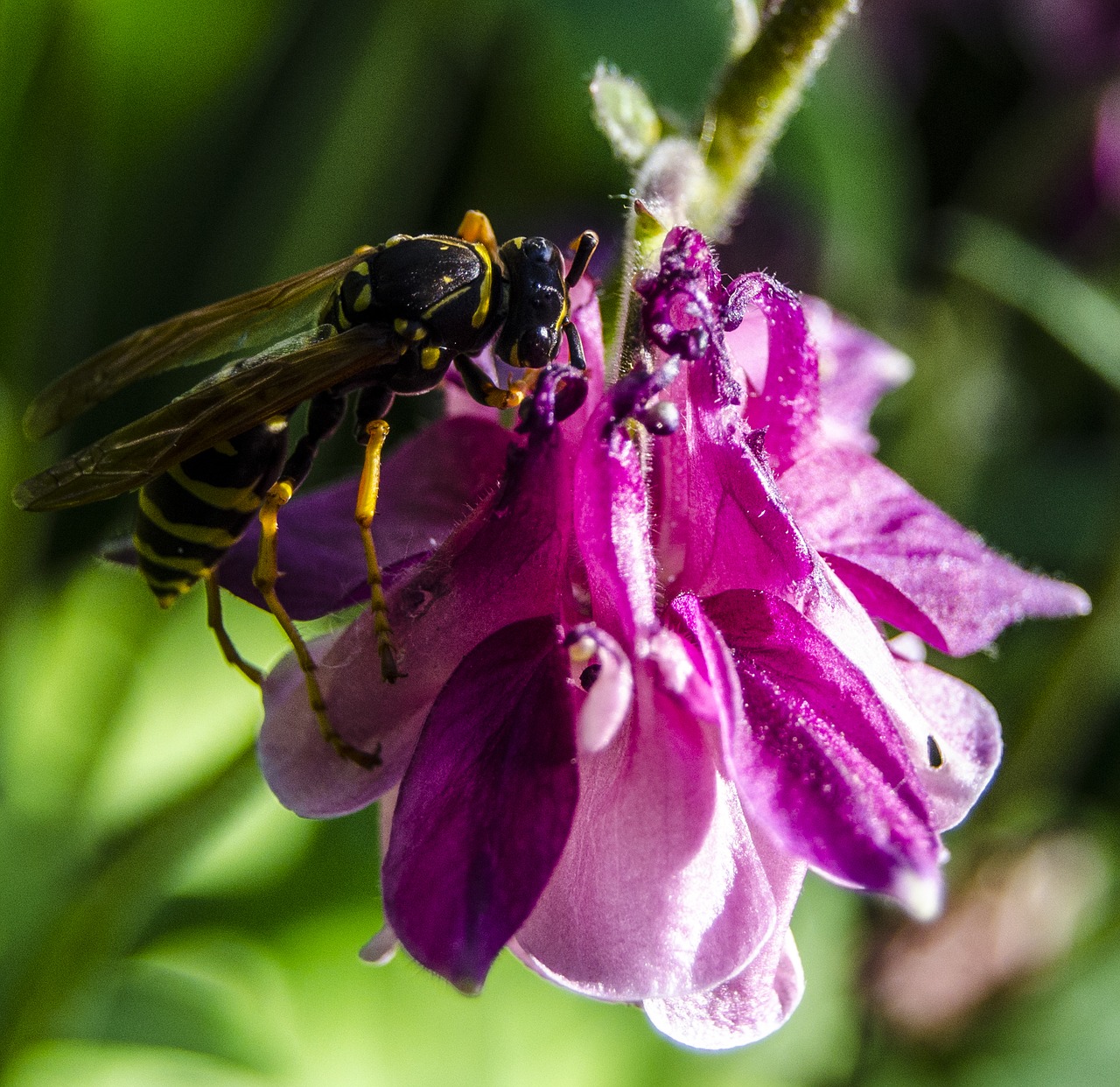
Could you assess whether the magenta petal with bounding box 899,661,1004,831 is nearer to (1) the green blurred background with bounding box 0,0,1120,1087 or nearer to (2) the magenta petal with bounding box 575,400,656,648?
(2) the magenta petal with bounding box 575,400,656,648

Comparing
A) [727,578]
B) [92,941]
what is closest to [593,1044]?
[92,941]

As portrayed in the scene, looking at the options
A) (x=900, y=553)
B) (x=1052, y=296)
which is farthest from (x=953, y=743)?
(x=1052, y=296)

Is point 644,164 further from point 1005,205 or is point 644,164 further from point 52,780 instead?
point 1005,205

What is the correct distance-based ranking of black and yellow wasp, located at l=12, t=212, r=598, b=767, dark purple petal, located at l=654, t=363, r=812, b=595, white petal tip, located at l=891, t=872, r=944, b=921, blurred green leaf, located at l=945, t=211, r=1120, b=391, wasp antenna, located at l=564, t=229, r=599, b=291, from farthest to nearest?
blurred green leaf, located at l=945, t=211, r=1120, b=391
wasp antenna, located at l=564, t=229, r=599, b=291
black and yellow wasp, located at l=12, t=212, r=598, b=767
dark purple petal, located at l=654, t=363, r=812, b=595
white petal tip, located at l=891, t=872, r=944, b=921

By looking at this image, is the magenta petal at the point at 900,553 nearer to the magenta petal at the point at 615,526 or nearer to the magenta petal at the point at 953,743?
the magenta petal at the point at 953,743

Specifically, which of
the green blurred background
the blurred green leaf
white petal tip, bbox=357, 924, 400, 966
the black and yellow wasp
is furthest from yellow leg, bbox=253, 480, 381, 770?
the blurred green leaf

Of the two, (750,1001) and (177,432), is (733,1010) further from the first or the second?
(177,432)
